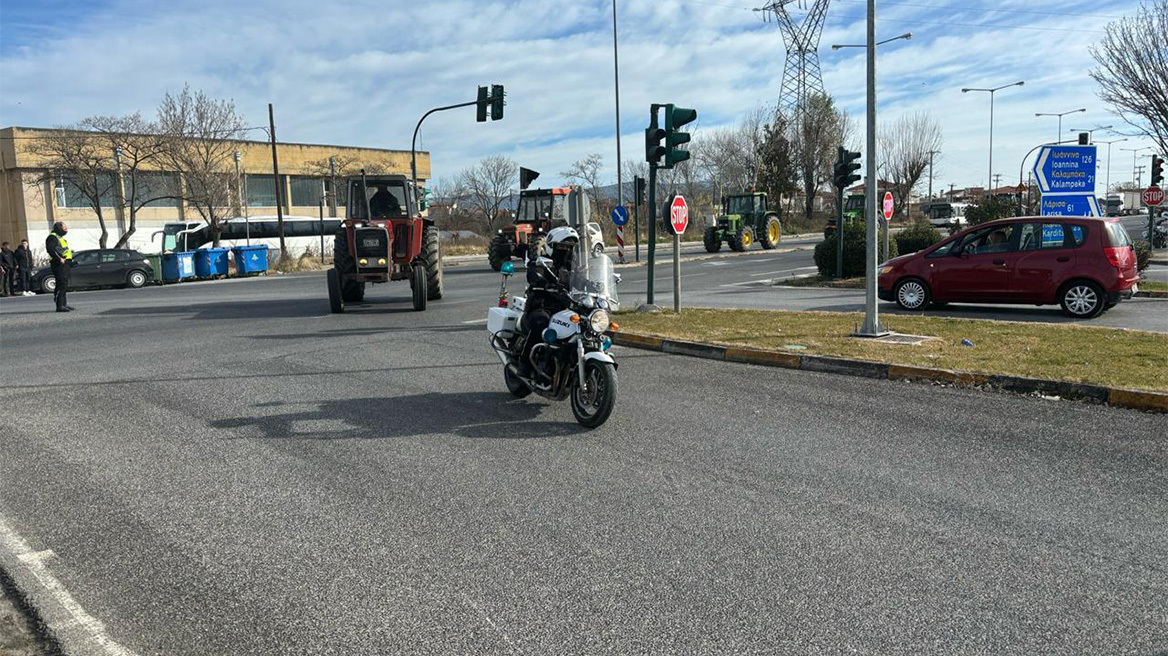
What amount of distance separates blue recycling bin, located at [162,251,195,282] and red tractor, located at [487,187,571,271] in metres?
12.5

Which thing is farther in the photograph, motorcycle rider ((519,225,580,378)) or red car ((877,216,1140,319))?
red car ((877,216,1140,319))

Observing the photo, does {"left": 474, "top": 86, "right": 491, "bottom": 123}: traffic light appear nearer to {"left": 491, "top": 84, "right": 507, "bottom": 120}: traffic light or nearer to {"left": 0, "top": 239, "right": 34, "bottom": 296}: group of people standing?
{"left": 491, "top": 84, "right": 507, "bottom": 120}: traffic light

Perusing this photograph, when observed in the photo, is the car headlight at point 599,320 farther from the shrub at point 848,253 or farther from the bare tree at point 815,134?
the bare tree at point 815,134

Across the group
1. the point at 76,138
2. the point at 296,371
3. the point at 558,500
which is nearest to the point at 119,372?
the point at 296,371

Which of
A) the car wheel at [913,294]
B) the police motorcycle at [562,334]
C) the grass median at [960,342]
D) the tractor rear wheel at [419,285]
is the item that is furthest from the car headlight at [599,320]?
the tractor rear wheel at [419,285]

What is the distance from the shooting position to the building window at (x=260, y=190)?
63088mm

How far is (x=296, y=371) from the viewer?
9.84 metres

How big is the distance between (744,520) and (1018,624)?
5.05 feet

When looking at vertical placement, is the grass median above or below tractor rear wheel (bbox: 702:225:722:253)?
below

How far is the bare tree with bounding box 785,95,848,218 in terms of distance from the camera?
2544 inches

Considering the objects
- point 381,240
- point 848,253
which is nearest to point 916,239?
point 848,253

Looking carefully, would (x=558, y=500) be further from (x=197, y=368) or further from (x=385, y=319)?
(x=385, y=319)

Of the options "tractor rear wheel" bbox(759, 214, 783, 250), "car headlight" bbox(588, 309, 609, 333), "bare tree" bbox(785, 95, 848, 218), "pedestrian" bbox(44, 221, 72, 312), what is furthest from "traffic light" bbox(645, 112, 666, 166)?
"bare tree" bbox(785, 95, 848, 218)

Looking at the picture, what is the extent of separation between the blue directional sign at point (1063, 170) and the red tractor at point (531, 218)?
15.1 meters
